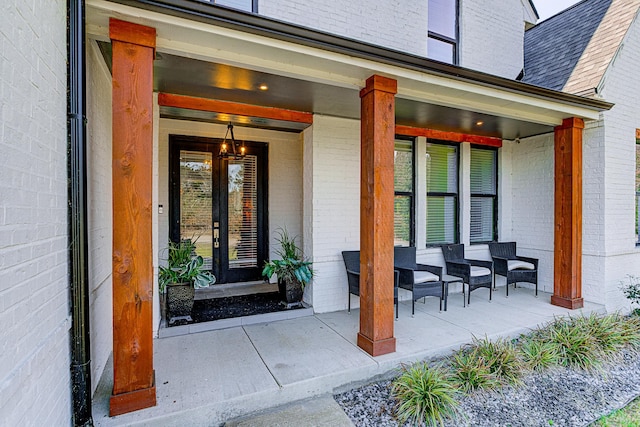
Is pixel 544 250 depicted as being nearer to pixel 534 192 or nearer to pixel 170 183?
pixel 534 192

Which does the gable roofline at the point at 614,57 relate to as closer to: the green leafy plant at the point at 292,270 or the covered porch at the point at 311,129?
the covered porch at the point at 311,129

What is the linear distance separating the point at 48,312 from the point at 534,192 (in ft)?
21.4

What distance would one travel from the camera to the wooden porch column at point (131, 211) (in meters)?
2.14

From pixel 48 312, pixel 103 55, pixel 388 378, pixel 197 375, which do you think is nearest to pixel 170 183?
pixel 103 55

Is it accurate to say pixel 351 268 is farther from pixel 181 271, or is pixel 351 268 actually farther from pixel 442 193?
pixel 442 193

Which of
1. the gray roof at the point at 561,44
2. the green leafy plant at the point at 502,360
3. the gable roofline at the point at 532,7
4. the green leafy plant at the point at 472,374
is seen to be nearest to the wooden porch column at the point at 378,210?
the green leafy plant at the point at 472,374

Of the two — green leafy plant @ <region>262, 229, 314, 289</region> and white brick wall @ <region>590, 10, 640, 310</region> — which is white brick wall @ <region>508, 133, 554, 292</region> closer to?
white brick wall @ <region>590, 10, 640, 310</region>

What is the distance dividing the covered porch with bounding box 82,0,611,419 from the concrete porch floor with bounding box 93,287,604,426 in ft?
0.13

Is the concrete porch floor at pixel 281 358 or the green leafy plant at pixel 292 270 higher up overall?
the green leafy plant at pixel 292 270

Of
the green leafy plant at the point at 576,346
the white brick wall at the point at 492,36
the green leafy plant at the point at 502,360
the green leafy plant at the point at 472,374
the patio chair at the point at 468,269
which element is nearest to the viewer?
the green leafy plant at the point at 472,374

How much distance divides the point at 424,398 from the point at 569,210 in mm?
3574

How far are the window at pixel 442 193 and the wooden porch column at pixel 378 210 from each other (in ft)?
8.46

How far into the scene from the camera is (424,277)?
4312 mm

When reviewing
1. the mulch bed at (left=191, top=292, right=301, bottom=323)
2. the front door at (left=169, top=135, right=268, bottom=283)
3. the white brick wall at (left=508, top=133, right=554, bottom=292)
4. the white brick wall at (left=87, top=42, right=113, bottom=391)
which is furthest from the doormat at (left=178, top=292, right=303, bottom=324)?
the white brick wall at (left=508, top=133, right=554, bottom=292)
